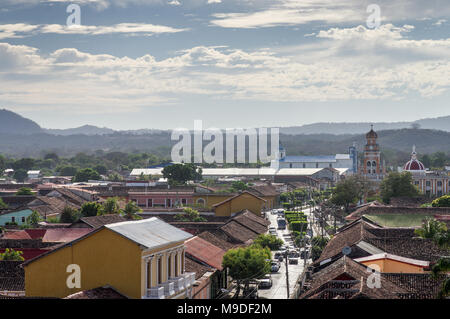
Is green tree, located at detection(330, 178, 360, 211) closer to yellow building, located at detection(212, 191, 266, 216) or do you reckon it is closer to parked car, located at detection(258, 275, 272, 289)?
yellow building, located at detection(212, 191, 266, 216)

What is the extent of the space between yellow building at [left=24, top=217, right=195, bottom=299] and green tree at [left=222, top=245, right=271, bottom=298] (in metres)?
10.6

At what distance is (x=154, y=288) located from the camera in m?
19.7

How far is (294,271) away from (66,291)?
2252cm

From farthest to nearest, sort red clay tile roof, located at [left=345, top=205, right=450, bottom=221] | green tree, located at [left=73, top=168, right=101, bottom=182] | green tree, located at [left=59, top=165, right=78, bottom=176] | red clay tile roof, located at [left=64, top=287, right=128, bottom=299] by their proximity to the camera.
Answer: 1. green tree, located at [left=59, top=165, right=78, bottom=176]
2. green tree, located at [left=73, top=168, right=101, bottom=182]
3. red clay tile roof, located at [left=345, top=205, right=450, bottom=221]
4. red clay tile roof, located at [left=64, top=287, right=128, bottom=299]

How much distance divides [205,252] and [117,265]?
14912 mm

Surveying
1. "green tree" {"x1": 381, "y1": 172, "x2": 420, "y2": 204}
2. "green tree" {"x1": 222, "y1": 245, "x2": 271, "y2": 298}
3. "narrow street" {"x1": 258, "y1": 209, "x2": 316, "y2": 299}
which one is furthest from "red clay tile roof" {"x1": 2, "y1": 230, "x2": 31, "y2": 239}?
"green tree" {"x1": 381, "y1": 172, "x2": 420, "y2": 204}

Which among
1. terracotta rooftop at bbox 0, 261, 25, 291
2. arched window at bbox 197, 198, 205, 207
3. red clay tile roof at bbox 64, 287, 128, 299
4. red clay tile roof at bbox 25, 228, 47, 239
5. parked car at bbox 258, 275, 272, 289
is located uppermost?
red clay tile roof at bbox 64, 287, 128, 299

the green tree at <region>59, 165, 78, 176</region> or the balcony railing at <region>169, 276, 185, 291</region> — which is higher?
the balcony railing at <region>169, 276, 185, 291</region>

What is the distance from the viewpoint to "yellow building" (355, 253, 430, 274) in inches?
1165

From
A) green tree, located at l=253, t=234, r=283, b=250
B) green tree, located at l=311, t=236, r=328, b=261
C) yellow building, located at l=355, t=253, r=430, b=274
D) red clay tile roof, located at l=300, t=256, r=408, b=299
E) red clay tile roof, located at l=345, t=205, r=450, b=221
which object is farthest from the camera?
red clay tile roof, located at l=345, t=205, r=450, b=221

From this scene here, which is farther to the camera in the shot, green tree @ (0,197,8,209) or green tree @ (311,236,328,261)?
green tree @ (0,197,8,209)

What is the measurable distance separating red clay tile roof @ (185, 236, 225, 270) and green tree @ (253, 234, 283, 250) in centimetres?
823

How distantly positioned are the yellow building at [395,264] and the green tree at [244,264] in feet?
15.9

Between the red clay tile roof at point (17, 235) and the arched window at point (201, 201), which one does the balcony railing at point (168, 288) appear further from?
the arched window at point (201, 201)
